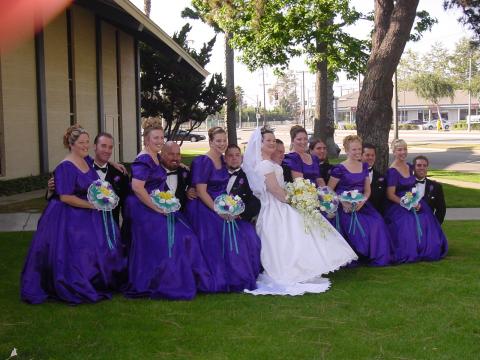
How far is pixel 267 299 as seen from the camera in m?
6.46

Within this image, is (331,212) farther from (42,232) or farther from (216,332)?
(42,232)

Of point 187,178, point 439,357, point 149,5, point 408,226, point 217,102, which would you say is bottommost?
point 439,357

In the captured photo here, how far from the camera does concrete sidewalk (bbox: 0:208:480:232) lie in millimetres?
11383

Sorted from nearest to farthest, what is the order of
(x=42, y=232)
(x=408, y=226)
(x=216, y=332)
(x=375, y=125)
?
(x=216, y=332) < (x=42, y=232) < (x=408, y=226) < (x=375, y=125)

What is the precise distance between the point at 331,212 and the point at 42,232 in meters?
3.51

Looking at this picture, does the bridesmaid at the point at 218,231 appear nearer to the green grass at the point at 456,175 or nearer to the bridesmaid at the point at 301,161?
the bridesmaid at the point at 301,161

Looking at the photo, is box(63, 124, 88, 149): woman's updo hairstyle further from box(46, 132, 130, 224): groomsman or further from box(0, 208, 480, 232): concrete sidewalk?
box(0, 208, 480, 232): concrete sidewalk

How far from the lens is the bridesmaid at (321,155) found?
8.61 meters

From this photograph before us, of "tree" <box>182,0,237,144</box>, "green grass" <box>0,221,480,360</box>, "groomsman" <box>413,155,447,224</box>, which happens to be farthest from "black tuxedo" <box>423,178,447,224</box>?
"tree" <box>182,0,237,144</box>

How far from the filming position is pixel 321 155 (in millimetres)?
8609

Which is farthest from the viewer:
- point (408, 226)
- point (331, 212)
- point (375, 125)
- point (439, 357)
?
point (375, 125)

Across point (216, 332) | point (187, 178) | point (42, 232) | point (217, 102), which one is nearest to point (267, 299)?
point (216, 332)

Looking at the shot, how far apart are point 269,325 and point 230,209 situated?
5.24 feet

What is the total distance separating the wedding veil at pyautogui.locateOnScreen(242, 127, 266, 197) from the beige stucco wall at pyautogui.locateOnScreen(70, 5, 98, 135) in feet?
51.3
